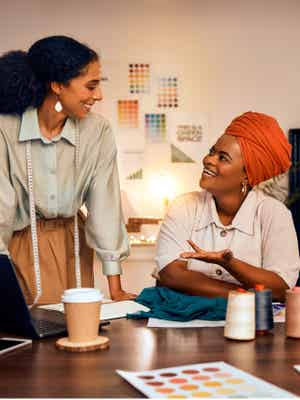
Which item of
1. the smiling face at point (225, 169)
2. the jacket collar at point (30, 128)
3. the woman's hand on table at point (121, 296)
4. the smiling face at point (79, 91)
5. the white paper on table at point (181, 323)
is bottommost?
the woman's hand on table at point (121, 296)

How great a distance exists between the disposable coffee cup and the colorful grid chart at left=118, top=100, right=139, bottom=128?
3884 millimetres

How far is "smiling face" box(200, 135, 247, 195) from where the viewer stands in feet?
8.20

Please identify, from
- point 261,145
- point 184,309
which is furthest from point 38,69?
point 184,309

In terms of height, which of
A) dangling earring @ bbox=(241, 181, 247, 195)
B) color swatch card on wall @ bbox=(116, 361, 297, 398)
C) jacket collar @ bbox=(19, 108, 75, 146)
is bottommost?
color swatch card on wall @ bbox=(116, 361, 297, 398)

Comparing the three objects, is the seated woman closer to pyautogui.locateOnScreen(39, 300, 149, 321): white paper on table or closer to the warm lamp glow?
pyautogui.locateOnScreen(39, 300, 149, 321): white paper on table

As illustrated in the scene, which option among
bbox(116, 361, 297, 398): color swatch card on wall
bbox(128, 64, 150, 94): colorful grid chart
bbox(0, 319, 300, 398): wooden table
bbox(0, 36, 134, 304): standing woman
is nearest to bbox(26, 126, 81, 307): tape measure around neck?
bbox(0, 36, 134, 304): standing woman

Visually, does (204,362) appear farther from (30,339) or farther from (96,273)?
(96,273)

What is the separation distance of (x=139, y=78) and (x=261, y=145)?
9.84ft

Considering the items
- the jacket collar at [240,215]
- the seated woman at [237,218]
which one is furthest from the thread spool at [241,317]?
the jacket collar at [240,215]

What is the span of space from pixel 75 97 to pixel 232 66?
9.95 feet

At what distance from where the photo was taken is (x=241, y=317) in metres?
1.63

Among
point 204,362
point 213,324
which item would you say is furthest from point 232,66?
point 204,362

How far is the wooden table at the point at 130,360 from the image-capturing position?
48.9 inches

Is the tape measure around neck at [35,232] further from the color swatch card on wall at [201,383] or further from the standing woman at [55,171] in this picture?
the color swatch card on wall at [201,383]
